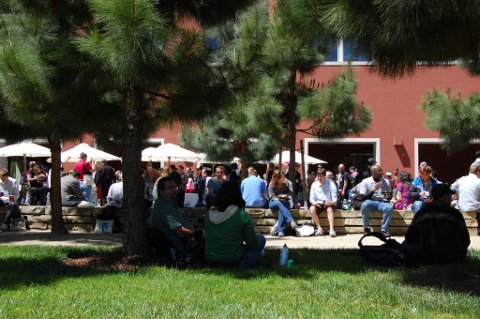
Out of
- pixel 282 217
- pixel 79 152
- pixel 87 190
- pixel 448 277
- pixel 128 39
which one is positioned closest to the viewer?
pixel 128 39

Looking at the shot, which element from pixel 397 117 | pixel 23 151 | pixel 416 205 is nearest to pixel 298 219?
pixel 416 205

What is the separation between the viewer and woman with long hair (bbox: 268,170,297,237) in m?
12.1

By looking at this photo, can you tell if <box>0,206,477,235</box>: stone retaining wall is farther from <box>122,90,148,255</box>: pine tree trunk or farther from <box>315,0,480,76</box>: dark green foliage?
<box>315,0,480,76</box>: dark green foliage

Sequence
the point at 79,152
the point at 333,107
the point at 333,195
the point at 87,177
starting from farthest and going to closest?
1. the point at 79,152
2. the point at 87,177
3. the point at 333,107
4. the point at 333,195

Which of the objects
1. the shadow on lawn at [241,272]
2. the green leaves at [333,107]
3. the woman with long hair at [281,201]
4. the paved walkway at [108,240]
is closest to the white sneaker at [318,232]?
the paved walkway at [108,240]

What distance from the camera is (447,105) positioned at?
52.0ft

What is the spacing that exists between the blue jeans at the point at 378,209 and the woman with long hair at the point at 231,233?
5.11 metres

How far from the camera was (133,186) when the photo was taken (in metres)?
7.79

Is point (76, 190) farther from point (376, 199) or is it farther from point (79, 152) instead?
point (79, 152)

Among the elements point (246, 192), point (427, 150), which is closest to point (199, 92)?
point (246, 192)

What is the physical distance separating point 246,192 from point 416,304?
7604 mm

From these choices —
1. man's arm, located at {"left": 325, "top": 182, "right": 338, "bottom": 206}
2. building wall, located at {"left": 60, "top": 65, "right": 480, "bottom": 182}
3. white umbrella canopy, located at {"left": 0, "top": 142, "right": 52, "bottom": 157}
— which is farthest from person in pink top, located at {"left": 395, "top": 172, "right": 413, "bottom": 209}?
white umbrella canopy, located at {"left": 0, "top": 142, "right": 52, "bottom": 157}

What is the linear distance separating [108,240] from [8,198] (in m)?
3.38


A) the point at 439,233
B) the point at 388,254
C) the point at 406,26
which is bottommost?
the point at 388,254
